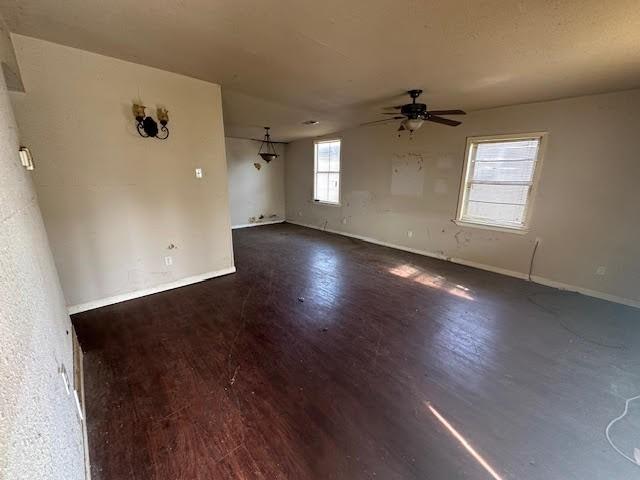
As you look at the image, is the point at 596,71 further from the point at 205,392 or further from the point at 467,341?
the point at 205,392

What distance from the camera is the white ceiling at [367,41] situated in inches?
65.2

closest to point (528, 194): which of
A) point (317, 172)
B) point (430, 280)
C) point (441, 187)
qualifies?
point (441, 187)

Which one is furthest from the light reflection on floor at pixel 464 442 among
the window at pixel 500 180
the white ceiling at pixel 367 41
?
the window at pixel 500 180

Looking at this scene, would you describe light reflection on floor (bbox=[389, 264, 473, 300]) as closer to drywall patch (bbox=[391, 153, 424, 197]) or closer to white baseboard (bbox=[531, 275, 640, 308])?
white baseboard (bbox=[531, 275, 640, 308])

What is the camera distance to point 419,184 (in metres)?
4.71

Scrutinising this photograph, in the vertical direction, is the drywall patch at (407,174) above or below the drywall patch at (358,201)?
above

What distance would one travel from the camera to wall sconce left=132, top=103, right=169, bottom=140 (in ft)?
8.73

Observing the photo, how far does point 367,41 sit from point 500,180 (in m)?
3.07

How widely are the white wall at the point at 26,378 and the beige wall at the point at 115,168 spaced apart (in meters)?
1.34

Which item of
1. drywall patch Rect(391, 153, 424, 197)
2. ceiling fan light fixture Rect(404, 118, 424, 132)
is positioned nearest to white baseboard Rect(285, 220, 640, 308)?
drywall patch Rect(391, 153, 424, 197)

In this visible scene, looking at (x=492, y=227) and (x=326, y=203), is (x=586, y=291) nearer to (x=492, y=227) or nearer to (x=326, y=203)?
(x=492, y=227)

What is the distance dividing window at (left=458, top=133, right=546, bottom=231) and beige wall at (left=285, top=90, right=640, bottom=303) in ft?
0.40

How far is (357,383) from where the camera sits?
182cm

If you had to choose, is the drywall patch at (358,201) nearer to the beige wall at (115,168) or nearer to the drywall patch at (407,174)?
the drywall patch at (407,174)
